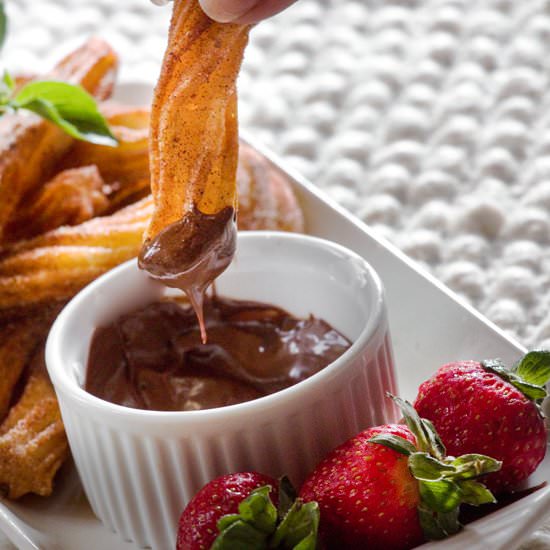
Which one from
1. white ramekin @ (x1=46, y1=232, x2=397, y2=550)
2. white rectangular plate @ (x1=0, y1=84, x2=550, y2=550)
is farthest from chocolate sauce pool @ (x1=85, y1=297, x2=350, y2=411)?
white rectangular plate @ (x1=0, y1=84, x2=550, y2=550)

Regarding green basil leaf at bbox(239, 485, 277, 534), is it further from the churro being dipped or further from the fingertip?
the fingertip

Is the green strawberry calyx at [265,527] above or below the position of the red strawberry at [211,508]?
above

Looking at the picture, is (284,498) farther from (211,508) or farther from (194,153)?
(194,153)

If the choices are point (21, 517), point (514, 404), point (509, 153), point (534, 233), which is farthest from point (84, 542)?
point (509, 153)

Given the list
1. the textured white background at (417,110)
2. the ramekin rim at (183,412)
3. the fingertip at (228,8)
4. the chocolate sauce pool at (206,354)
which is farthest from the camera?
the textured white background at (417,110)

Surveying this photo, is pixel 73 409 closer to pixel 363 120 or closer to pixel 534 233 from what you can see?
pixel 534 233

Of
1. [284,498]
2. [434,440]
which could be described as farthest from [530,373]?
[284,498]

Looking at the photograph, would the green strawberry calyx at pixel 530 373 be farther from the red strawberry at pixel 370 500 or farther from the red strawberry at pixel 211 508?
the red strawberry at pixel 211 508

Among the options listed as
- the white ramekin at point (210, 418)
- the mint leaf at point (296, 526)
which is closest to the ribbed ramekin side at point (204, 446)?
the white ramekin at point (210, 418)
